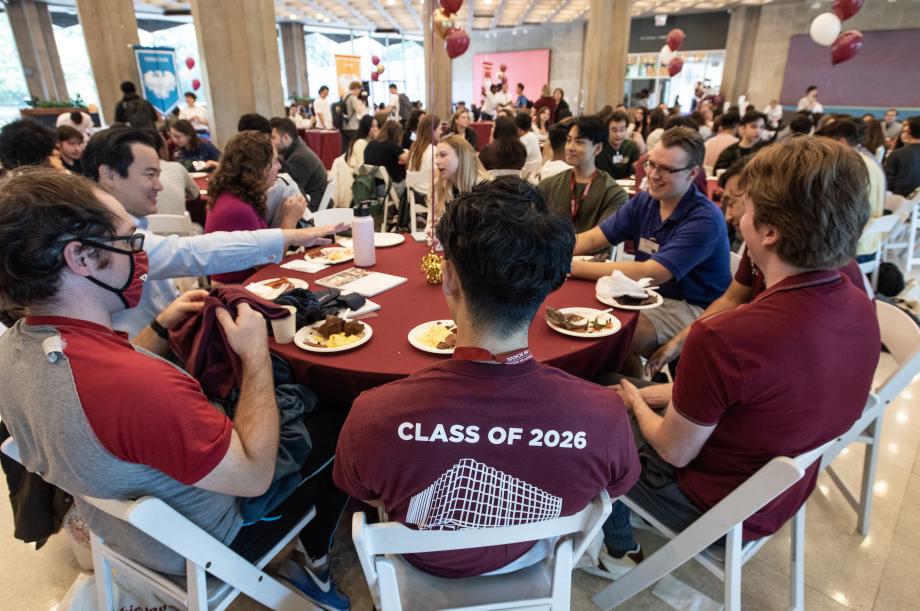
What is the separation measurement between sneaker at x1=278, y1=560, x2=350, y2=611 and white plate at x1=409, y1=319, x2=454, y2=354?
80 centimetres

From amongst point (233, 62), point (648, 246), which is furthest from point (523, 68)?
point (648, 246)

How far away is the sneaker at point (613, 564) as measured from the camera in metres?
1.75

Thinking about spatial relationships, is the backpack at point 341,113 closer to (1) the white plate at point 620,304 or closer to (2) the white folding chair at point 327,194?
(2) the white folding chair at point 327,194

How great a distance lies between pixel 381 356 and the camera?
1.49 meters

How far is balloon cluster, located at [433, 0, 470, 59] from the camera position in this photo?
729cm

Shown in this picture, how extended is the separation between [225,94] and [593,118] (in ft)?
18.2

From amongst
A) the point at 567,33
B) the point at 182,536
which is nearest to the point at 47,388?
the point at 182,536

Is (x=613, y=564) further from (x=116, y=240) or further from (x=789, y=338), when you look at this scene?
(x=116, y=240)

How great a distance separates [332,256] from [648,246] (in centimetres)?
154

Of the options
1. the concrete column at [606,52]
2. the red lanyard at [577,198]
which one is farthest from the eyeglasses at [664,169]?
the concrete column at [606,52]

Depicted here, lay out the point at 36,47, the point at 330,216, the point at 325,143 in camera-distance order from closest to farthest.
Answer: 1. the point at 330,216
2. the point at 325,143
3. the point at 36,47

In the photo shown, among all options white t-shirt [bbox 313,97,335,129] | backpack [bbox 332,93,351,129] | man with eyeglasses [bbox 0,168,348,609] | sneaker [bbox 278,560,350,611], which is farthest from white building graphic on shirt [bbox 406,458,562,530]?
white t-shirt [bbox 313,97,335,129]

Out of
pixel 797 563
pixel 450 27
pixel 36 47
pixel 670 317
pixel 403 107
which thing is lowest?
pixel 797 563

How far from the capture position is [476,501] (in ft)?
2.89
